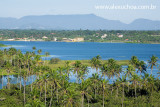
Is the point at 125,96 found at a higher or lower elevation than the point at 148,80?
lower

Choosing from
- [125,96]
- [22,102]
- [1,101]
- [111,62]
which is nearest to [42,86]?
[22,102]

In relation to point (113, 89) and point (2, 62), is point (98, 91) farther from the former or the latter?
point (2, 62)

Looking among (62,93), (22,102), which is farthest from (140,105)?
(22,102)

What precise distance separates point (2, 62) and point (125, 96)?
67.9 m

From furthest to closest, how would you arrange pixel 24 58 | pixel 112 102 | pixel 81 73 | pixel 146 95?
pixel 24 58
pixel 81 73
pixel 146 95
pixel 112 102

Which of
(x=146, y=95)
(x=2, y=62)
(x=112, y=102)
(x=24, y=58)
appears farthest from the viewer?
(x=2, y=62)

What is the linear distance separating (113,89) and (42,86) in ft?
63.5

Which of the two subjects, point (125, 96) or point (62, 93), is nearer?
point (62, 93)

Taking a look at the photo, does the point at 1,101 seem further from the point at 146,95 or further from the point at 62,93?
the point at 146,95

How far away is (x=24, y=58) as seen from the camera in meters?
99.2

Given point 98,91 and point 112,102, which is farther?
point 98,91

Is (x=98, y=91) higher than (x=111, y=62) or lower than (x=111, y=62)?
lower

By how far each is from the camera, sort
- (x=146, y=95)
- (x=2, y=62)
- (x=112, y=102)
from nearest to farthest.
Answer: (x=112, y=102) < (x=146, y=95) < (x=2, y=62)

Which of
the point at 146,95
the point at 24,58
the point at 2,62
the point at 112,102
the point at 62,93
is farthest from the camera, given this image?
the point at 2,62
